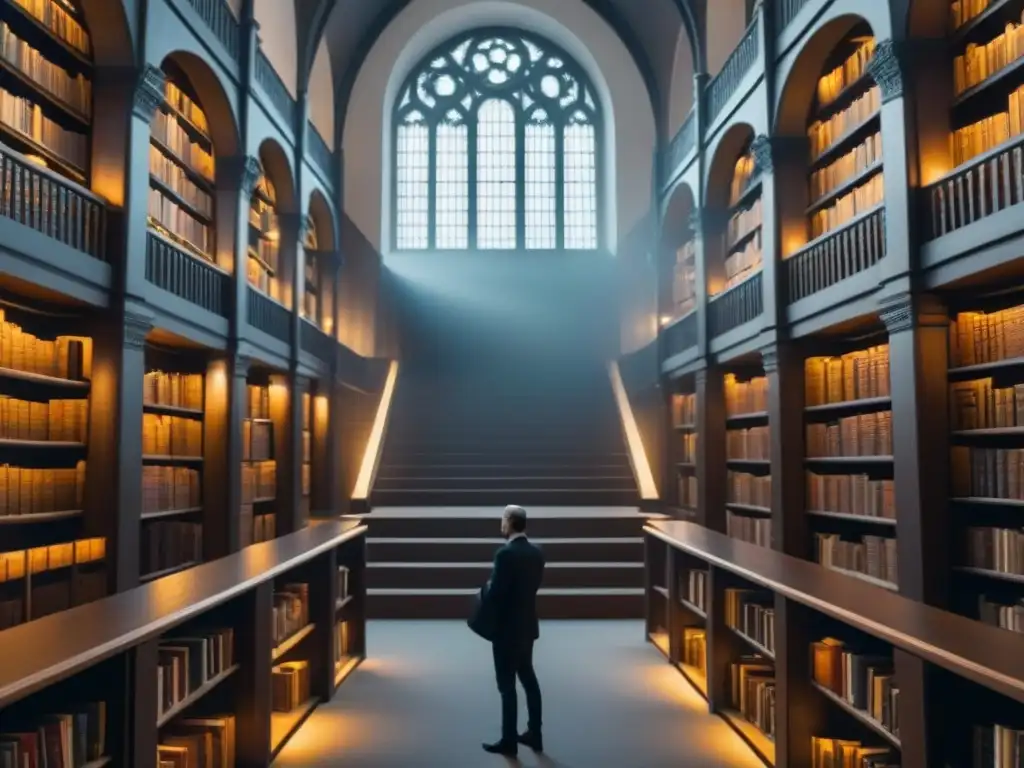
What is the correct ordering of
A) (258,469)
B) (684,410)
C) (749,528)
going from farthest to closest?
1. (684,410)
2. (258,469)
3. (749,528)

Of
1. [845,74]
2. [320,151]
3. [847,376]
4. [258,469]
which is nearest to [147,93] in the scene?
[258,469]

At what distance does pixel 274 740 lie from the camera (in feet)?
17.5

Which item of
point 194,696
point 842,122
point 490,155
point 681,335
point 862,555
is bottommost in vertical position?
point 194,696

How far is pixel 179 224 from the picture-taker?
9227 mm

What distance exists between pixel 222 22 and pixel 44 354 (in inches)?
174

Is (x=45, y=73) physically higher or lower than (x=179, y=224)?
higher

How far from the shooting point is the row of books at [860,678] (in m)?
4.04

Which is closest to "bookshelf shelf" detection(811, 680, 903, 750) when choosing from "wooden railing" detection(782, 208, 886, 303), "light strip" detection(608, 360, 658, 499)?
"wooden railing" detection(782, 208, 886, 303)

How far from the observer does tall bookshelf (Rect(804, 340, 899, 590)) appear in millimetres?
7430

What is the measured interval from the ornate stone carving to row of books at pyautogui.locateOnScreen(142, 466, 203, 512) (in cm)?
636

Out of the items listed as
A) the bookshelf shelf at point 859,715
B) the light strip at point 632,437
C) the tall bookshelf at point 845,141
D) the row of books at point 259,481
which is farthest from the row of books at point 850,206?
the row of books at point 259,481

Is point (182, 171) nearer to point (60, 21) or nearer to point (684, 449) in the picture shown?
point (60, 21)

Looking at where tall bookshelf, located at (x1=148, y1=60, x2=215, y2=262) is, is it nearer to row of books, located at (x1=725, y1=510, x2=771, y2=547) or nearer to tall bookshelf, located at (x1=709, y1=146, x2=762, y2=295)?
tall bookshelf, located at (x1=709, y1=146, x2=762, y2=295)

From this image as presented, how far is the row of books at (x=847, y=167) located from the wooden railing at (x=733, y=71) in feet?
5.15
